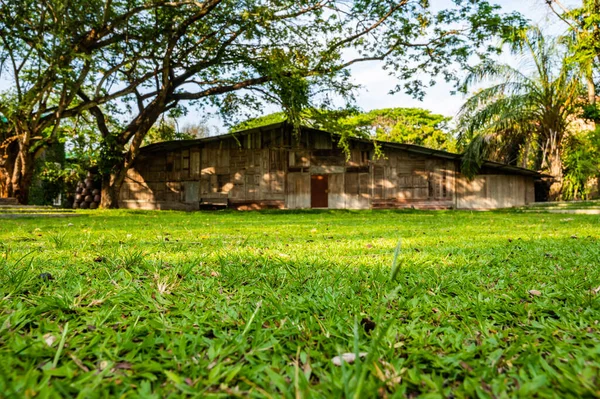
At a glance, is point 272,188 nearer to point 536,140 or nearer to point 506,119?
point 506,119

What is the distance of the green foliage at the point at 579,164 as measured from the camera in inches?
530

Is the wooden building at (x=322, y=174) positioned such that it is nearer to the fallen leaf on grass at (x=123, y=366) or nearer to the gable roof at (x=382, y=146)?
the gable roof at (x=382, y=146)

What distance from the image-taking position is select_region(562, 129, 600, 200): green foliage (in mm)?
13461

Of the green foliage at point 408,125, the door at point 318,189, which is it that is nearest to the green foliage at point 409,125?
the green foliage at point 408,125

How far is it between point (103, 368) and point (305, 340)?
0.43 meters

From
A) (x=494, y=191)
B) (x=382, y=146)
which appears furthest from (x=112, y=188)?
(x=494, y=191)

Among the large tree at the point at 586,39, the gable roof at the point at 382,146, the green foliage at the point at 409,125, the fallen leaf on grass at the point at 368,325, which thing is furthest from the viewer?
the green foliage at the point at 409,125

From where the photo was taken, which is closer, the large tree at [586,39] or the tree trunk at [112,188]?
the large tree at [586,39]

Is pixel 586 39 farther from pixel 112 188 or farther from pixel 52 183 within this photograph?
pixel 52 183

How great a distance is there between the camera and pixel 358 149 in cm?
1752

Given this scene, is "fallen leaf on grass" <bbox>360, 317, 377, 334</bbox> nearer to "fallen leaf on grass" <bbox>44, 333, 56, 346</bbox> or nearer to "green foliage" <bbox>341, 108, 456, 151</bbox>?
"fallen leaf on grass" <bbox>44, 333, 56, 346</bbox>

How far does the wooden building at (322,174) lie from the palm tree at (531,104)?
7.07ft

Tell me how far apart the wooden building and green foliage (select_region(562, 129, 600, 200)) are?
226 centimetres

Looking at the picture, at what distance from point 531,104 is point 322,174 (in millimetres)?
9154
